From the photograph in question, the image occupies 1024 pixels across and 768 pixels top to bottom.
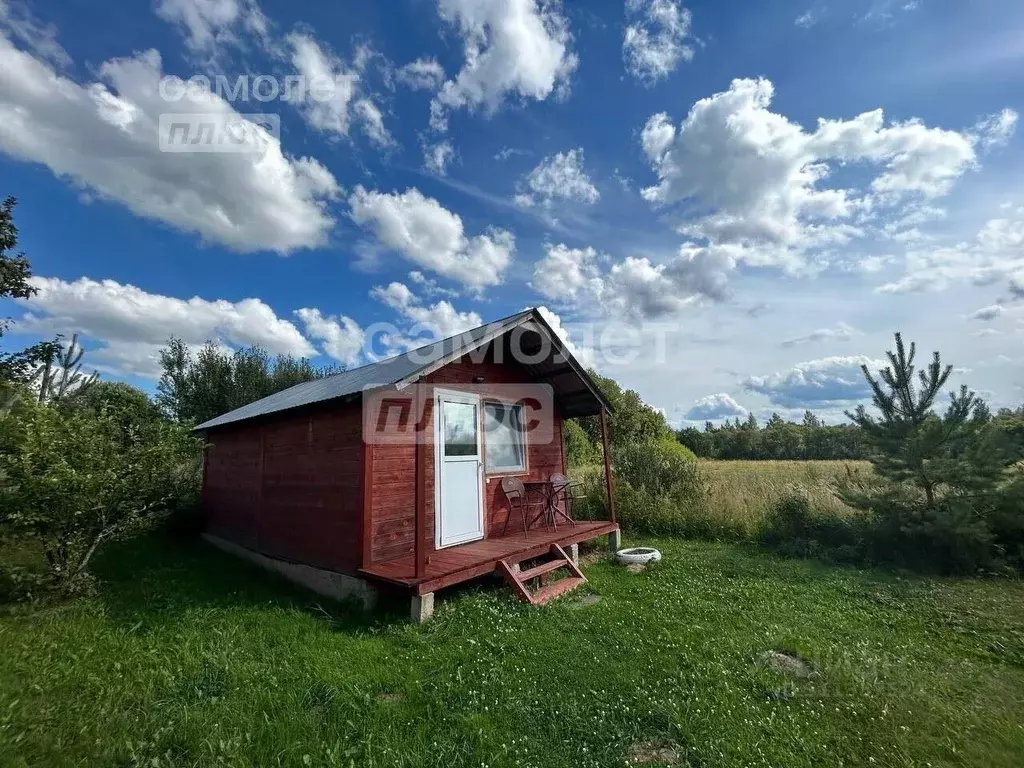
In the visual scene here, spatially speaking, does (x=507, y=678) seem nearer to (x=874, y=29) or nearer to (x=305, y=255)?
(x=874, y=29)

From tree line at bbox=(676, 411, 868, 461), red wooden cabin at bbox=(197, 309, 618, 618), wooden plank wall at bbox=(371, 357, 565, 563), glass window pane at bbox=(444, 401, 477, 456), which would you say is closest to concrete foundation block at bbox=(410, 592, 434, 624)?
red wooden cabin at bbox=(197, 309, 618, 618)

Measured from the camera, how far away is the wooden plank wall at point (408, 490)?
19.1 feet

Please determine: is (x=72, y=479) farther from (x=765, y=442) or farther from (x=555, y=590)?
(x=765, y=442)

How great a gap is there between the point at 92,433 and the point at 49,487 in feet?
2.47

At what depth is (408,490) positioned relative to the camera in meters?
6.23

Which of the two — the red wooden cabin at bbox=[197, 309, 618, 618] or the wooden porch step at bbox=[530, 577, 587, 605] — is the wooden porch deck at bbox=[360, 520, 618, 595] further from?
the wooden porch step at bbox=[530, 577, 587, 605]

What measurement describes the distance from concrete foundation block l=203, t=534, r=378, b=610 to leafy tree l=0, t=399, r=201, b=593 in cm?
188

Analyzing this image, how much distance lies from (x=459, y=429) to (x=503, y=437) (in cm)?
116

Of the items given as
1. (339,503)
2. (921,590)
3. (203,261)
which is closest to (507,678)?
(339,503)

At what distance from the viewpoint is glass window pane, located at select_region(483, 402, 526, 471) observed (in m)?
7.61

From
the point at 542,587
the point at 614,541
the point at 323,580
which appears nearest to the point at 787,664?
the point at 542,587

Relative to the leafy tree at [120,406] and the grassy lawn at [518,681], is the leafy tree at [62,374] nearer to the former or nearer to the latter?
the leafy tree at [120,406]

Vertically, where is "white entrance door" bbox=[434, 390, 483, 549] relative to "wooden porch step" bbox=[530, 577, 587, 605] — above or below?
above

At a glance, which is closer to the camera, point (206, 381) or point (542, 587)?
point (542, 587)
